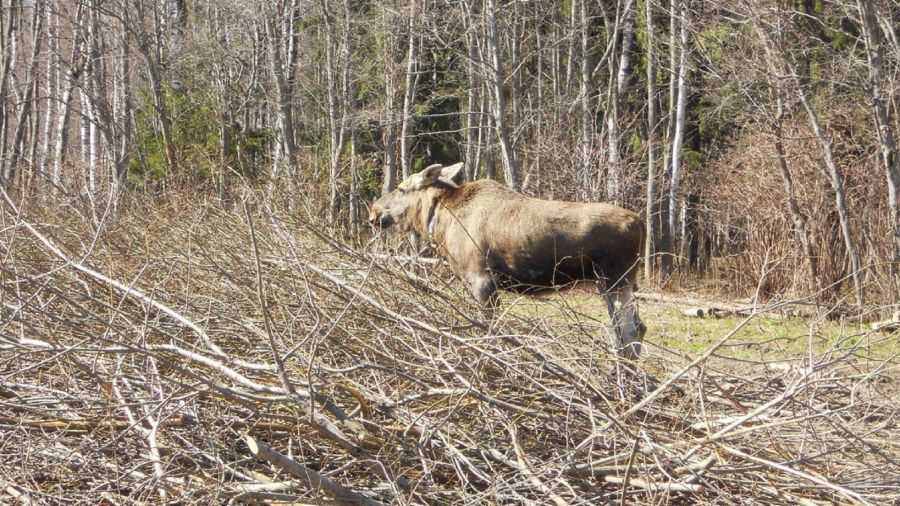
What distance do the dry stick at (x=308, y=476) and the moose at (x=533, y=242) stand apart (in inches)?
165

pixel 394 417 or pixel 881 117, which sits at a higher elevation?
pixel 881 117

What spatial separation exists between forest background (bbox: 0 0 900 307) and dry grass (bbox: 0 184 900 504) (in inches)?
54.9

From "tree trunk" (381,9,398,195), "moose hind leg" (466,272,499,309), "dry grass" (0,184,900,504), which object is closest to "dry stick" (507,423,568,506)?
"dry grass" (0,184,900,504)

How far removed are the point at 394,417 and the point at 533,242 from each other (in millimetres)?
4261

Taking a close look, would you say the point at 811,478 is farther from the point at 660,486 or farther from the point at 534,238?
the point at 534,238

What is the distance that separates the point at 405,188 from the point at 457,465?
6332mm

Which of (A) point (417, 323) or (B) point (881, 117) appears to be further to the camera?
(B) point (881, 117)

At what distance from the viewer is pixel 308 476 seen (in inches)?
147

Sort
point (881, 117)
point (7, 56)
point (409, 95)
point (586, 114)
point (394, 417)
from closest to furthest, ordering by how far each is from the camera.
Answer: point (394, 417), point (881, 117), point (586, 114), point (409, 95), point (7, 56)

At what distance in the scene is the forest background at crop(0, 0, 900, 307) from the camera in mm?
12266

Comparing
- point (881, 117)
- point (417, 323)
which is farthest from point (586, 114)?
point (417, 323)

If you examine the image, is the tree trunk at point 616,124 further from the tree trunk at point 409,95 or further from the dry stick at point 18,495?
the dry stick at point 18,495

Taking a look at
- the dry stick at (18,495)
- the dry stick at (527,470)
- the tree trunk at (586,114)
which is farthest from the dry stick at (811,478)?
the tree trunk at (586,114)

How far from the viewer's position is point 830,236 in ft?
41.7
